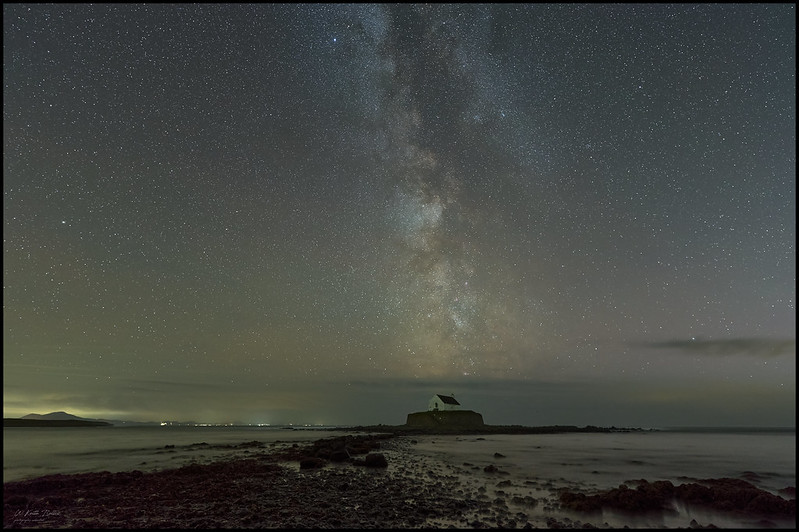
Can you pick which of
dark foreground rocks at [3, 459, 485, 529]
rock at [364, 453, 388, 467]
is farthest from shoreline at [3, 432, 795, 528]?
rock at [364, 453, 388, 467]

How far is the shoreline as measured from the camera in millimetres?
14188

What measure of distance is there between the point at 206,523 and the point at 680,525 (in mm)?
16898

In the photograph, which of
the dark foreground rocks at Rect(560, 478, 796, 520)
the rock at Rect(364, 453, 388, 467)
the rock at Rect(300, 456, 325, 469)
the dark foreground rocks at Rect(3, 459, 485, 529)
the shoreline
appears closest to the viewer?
the dark foreground rocks at Rect(3, 459, 485, 529)

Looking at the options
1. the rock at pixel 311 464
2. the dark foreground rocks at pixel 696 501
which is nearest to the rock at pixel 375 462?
the rock at pixel 311 464

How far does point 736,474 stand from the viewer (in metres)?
31.6

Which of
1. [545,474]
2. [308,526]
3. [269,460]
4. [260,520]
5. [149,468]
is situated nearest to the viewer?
[308,526]

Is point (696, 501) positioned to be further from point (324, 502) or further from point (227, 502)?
point (227, 502)

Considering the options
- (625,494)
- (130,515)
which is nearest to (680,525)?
(625,494)

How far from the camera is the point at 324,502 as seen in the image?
53.4 feet

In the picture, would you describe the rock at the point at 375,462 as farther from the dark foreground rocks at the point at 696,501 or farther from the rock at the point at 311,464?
the dark foreground rocks at the point at 696,501

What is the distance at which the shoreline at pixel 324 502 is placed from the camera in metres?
14.2

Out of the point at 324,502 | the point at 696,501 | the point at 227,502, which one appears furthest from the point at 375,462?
the point at 696,501

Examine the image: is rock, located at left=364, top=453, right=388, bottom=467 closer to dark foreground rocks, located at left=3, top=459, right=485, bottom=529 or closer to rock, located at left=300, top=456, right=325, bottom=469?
rock, located at left=300, top=456, right=325, bottom=469

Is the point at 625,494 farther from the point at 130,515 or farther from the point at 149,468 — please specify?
the point at 149,468
